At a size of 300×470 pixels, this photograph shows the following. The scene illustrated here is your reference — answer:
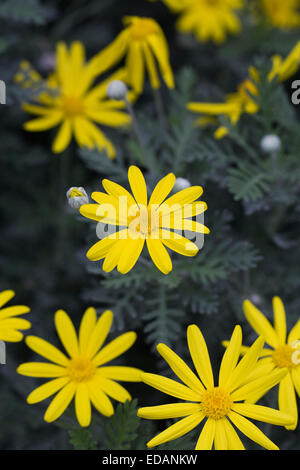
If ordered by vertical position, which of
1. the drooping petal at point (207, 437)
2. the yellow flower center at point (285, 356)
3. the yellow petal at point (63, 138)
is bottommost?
the drooping petal at point (207, 437)

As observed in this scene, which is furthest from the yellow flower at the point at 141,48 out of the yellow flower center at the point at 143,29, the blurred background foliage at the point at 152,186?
the blurred background foliage at the point at 152,186

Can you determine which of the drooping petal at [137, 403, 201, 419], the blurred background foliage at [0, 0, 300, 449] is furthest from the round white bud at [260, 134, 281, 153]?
the drooping petal at [137, 403, 201, 419]

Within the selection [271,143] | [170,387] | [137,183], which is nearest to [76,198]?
[137,183]

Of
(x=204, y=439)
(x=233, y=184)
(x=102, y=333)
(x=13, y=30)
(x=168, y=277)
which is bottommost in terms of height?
(x=204, y=439)

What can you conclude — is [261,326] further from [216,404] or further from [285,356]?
[216,404]

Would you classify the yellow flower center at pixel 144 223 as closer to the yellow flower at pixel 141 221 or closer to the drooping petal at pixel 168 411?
the yellow flower at pixel 141 221

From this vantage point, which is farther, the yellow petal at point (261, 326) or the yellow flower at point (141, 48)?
the yellow flower at point (141, 48)

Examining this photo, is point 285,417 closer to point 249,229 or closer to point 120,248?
point 120,248

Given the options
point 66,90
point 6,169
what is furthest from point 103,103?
point 6,169
